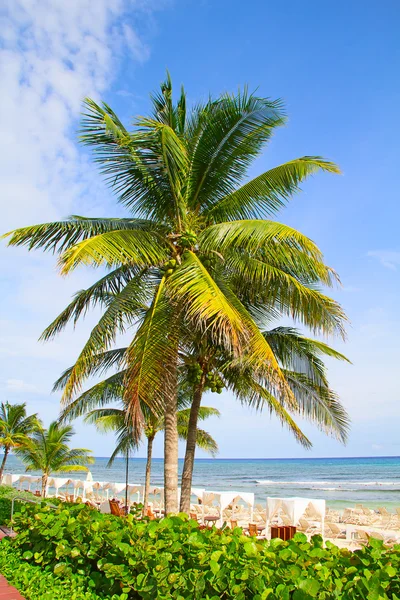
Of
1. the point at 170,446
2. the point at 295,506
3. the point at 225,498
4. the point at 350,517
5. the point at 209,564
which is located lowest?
the point at 350,517

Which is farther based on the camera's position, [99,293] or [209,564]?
[99,293]

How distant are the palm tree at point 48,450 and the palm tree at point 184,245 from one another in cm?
1375

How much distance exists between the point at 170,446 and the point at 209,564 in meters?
3.69

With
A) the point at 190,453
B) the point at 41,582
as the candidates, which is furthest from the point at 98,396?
the point at 41,582

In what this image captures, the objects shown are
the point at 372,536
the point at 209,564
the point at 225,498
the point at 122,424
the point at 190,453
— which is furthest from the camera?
the point at 122,424

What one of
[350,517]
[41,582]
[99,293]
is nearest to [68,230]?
[99,293]

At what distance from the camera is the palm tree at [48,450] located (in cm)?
2133

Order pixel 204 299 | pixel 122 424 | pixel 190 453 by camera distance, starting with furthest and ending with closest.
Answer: pixel 122 424 < pixel 190 453 < pixel 204 299

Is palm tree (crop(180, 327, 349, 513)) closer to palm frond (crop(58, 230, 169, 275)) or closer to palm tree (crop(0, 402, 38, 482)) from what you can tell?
palm frond (crop(58, 230, 169, 275))

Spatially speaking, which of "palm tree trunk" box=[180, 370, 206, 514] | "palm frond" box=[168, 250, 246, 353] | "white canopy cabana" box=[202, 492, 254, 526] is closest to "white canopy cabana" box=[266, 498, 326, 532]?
"white canopy cabana" box=[202, 492, 254, 526]

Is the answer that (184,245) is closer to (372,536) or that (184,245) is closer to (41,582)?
(41,582)

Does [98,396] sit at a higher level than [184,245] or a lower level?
lower

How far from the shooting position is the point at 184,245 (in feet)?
26.0

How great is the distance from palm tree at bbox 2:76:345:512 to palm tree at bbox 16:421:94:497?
13748 millimetres
